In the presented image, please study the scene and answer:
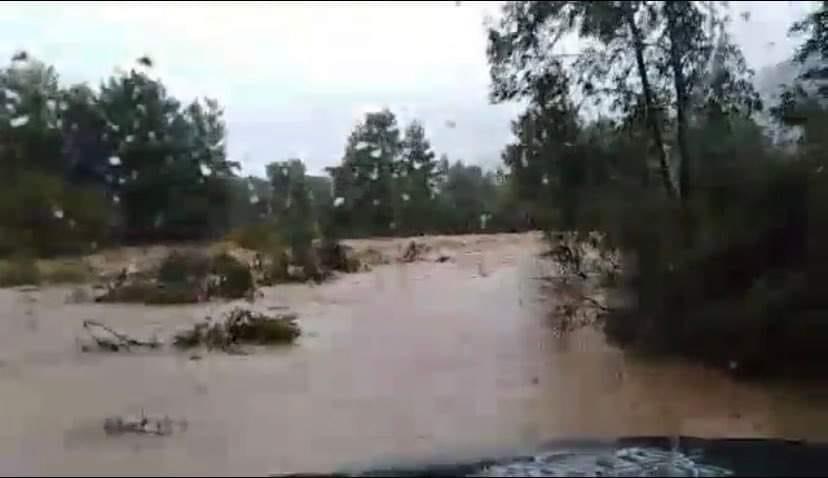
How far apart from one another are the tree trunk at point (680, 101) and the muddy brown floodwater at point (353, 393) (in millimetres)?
2005

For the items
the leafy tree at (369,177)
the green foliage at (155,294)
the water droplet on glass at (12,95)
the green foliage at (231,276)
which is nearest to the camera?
the water droplet on glass at (12,95)

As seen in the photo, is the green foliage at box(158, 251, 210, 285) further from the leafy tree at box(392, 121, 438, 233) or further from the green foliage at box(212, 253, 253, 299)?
the leafy tree at box(392, 121, 438, 233)

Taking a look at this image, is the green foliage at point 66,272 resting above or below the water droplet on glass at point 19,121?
below

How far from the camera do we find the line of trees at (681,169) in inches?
501

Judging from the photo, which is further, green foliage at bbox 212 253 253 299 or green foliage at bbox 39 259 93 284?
green foliage at bbox 212 253 253 299

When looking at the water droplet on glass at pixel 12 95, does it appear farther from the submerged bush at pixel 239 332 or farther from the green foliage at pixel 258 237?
the submerged bush at pixel 239 332

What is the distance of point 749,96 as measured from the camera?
45.8ft

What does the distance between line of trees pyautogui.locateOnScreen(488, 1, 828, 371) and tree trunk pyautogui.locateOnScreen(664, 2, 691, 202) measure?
0.02 m

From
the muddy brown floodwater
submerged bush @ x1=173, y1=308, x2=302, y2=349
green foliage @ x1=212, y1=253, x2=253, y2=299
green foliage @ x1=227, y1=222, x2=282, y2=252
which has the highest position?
green foliage @ x1=227, y1=222, x2=282, y2=252

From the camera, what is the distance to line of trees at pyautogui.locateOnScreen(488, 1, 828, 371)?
12.7 meters

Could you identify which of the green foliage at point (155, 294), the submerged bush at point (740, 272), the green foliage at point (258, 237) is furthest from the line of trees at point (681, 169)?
the green foliage at point (155, 294)

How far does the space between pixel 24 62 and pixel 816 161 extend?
8.84 m

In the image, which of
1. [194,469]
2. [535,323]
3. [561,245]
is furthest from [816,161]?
[194,469]

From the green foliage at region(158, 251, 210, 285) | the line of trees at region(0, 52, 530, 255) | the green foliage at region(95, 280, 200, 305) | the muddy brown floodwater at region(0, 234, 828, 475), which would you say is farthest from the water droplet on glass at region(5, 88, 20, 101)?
the green foliage at region(95, 280, 200, 305)
